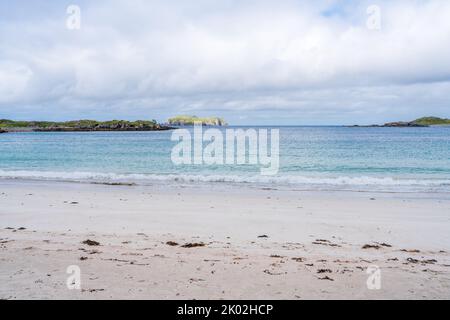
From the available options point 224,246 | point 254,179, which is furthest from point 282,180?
point 224,246

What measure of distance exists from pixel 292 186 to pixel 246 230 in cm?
1013

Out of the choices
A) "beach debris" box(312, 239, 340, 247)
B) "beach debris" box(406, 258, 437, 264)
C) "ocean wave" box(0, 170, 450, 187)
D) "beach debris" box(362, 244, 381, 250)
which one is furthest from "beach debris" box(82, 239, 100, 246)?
"ocean wave" box(0, 170, 450, 187)

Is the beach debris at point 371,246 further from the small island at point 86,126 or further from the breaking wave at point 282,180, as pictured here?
the small island at point 86,126

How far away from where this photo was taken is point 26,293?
5.18 m

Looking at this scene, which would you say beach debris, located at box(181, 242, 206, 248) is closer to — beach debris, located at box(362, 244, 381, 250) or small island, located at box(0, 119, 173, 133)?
beach debris, located at box(362, 244, 381, 250)

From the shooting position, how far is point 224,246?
793 centimetres

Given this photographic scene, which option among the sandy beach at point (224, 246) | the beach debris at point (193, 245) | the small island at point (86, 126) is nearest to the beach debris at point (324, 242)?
the sandy beach at point (224, 246)

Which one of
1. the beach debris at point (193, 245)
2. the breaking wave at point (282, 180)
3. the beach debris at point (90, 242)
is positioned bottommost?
the breaking wave at point (282, 180)

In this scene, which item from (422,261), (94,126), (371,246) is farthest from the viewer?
(94,126)

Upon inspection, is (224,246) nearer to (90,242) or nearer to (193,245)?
(193,245)

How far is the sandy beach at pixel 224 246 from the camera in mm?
5449

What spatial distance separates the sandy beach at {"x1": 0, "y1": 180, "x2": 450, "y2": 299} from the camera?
17.9 feet

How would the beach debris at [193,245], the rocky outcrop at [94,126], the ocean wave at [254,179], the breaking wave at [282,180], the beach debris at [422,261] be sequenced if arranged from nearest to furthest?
the beach debris at [422,261], the beach debris at [193,245], the breaking wave at [282,180], the ocean wave at [254,179], the rocky outcrop at [94,126]
